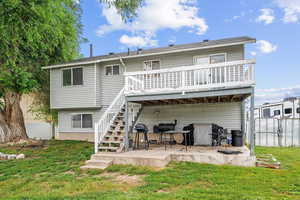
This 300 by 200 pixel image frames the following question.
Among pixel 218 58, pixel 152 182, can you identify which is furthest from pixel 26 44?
pixel 218 58

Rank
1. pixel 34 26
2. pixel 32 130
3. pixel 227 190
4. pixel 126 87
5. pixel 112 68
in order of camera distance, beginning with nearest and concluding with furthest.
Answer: pixel 227 190 → pixel 34 26 → pixel 126 87 → pixel 112 68 → pixel 32 130

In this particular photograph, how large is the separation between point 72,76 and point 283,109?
22000mm

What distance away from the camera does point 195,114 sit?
10.2 m

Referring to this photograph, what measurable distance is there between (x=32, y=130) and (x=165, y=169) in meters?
17.5

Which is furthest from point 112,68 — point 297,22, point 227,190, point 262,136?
point 297,22

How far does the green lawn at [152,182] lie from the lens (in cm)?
404

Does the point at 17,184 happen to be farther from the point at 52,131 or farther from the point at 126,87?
the point at 52,131

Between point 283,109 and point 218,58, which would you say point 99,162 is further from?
point 283,109

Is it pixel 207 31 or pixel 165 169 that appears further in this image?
pixel 207 31

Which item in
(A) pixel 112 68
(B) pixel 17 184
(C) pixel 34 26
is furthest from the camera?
(A) pixel 112 68

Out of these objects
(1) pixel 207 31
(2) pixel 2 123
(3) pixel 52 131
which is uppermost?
(1) pixel 207 31

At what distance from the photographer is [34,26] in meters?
6.73

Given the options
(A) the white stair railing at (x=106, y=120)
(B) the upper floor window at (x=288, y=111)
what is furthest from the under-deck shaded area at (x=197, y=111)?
(B) the upper floor window at (x=288, y=111)

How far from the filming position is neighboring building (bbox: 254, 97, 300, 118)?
1972 cm
